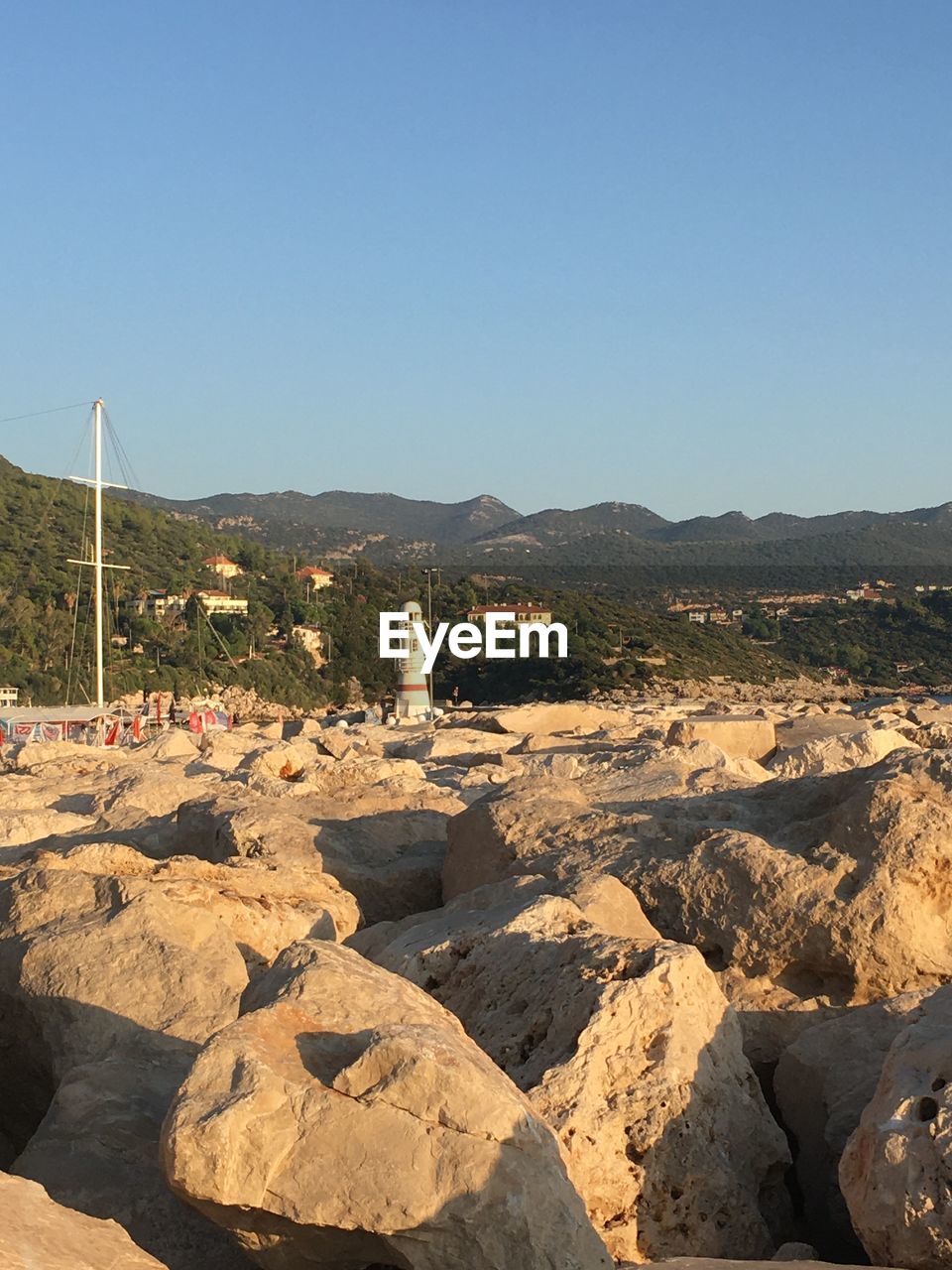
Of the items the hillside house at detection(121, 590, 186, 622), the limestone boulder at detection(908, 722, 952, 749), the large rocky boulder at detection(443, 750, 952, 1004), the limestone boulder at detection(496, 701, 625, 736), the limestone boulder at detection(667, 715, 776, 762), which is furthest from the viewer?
the hillside house at detection(121, 590, 186, 622)

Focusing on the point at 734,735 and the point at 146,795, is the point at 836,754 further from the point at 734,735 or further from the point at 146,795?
the point at 146,795

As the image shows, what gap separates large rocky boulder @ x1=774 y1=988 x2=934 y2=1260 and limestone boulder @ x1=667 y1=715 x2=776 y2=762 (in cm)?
605

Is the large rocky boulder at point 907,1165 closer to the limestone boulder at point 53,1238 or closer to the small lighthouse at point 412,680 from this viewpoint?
the limestone boulder at point 53,1238

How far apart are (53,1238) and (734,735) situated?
8.82m

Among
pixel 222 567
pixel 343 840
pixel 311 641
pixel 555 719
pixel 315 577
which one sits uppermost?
pixel 222 567

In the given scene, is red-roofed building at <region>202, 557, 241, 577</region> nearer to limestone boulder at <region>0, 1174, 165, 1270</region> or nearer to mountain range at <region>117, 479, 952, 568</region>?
mountain range at <region>117, 479, 952, 568</region>

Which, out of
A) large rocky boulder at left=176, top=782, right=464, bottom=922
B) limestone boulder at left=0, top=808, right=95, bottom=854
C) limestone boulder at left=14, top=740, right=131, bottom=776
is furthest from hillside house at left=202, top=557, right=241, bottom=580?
large rocky boulder at left=176, top=782, right=464, bottom=922

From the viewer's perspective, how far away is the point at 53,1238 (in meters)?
2.77

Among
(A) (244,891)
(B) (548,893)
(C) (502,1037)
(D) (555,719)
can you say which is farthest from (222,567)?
(C) (502,1037)

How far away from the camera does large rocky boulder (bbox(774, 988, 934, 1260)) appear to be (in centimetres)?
390

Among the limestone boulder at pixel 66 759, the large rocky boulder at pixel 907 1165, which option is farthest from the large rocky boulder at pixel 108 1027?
the limestone boulder at pixel 66 759

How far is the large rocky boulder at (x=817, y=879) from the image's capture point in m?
4.65

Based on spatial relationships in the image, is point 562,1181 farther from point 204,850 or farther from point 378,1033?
point 204,850

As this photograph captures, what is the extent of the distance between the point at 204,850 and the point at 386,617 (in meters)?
24.3
